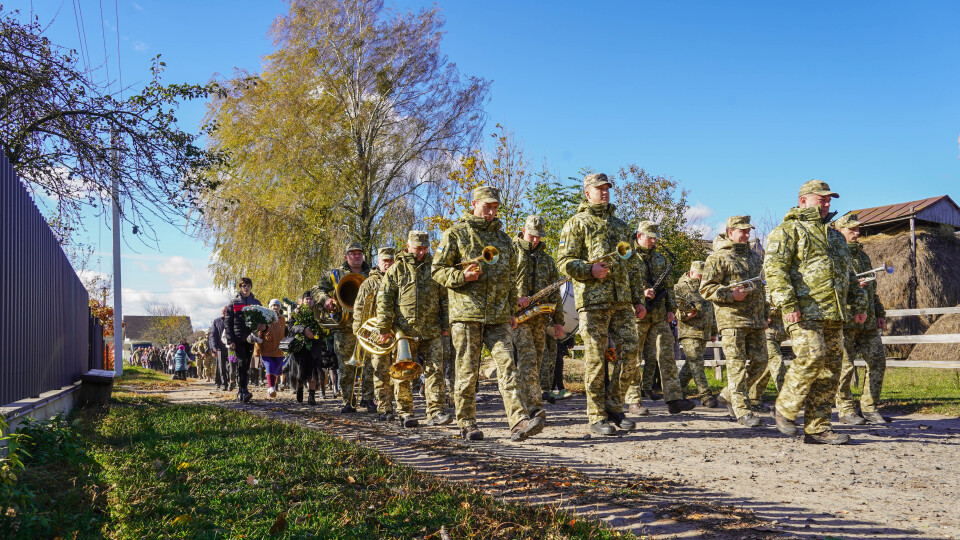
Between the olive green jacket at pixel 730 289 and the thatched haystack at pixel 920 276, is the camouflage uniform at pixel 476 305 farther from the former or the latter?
the thatched haystack at pixel 920 276

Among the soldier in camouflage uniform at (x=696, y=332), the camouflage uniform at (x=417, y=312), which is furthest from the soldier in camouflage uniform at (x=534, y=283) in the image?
the soldier in camouflage uniform at (x=696, y=332)

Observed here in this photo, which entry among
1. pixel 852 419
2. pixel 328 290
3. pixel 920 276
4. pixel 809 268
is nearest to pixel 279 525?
pixel 809 268

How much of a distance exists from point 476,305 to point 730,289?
317cm

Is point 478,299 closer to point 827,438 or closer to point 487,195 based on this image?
point 487,195

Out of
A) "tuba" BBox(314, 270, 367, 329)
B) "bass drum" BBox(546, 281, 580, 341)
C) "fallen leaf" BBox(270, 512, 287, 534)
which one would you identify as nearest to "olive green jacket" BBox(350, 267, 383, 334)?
"tuba" BBox(314, 270, 367, 329)

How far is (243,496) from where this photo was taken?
4.54 m

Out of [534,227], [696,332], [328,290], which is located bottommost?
[696,332]

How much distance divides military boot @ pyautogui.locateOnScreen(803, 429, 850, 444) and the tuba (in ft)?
21.4

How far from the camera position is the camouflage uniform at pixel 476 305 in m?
7.17

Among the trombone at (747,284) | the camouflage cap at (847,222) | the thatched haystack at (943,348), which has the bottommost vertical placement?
the thatched haystack at (943,348)

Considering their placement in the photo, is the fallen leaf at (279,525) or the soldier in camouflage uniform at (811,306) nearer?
the fallen leaf at (279,525)

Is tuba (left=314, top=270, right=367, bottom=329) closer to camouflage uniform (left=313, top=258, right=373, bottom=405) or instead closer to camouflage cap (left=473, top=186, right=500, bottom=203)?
camouflage uniform (left=313, top=258, right=373, bottom=405)

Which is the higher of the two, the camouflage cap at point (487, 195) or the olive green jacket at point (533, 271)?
the camouflage cap at point (487, 195)

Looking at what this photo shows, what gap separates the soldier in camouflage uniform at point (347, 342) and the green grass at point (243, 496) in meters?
3.76
